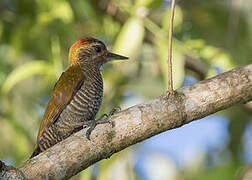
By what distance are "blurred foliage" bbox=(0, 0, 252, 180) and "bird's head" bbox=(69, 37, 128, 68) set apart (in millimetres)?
132

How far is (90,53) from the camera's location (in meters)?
4.97

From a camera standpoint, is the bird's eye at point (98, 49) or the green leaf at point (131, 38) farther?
the bird's eye at point (98, 49)

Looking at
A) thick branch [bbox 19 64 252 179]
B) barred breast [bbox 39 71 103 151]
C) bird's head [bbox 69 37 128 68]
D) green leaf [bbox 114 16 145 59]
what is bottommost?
thick branch [bbox 19 64 252 179]

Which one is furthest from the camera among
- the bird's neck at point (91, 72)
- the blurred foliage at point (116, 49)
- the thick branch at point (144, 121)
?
the bird's neck at point (91, 72)

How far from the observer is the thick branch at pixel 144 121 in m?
3.36

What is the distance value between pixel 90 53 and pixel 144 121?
1.73 metres

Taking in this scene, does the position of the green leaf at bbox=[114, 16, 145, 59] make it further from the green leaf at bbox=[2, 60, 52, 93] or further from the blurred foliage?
the green leaf at bbox=[2, 60, 52, 93]

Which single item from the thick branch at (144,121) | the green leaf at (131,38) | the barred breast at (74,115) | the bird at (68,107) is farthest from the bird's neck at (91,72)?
the thick branch at (144,121)

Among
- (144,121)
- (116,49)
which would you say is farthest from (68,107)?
(144,121)

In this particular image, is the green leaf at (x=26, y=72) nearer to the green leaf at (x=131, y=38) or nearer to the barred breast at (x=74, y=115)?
the barred breast at (x=74, y=115)

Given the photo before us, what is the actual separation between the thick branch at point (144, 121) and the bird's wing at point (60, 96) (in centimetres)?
100

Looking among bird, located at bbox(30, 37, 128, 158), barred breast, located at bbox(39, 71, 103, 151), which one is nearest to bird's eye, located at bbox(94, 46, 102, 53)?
bird, located at bbox(30, 37, 128, 158)

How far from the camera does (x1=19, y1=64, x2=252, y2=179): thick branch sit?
3.36 m

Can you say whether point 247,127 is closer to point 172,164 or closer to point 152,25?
point 172,164
